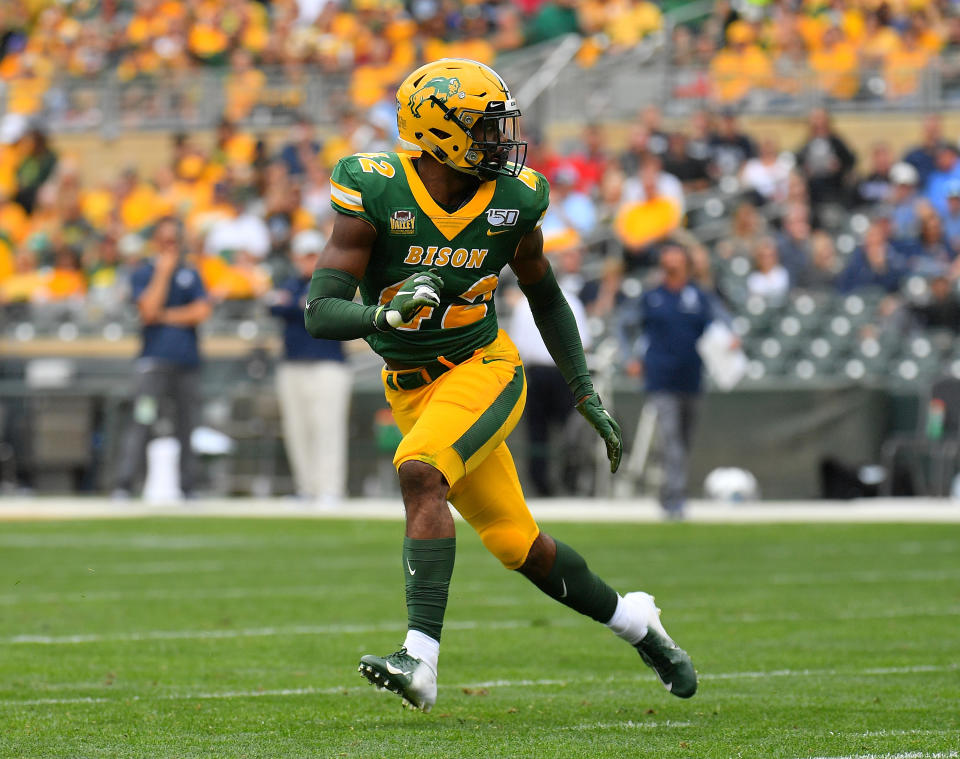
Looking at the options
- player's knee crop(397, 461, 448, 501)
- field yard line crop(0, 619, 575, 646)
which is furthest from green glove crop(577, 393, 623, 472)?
field yard line crop(0, 619, 575, 646)

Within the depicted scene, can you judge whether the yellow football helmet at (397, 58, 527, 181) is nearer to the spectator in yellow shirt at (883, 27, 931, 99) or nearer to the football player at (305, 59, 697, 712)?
the football player at (305, 59, 697, 712)

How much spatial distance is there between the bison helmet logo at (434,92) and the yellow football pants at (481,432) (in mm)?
769

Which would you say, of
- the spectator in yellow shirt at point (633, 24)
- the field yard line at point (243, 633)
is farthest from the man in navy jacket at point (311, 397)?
the spectator in yellow shirt at point (633, 24)

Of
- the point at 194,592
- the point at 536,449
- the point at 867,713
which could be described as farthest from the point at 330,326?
the point at 536,449

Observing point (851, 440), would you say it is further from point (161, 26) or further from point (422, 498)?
point (161, 26)

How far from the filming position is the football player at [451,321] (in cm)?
489

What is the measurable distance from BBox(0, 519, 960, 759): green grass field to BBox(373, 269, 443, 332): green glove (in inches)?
44.8

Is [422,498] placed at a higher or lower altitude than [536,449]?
higher

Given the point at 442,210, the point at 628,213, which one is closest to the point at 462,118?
the point at 442,210

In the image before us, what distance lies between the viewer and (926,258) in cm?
1662

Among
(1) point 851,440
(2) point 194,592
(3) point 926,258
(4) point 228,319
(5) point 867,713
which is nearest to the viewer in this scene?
(5) point 867,713

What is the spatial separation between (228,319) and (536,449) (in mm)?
4306

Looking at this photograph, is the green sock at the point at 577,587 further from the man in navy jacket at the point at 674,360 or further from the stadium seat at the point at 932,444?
the stadium seat at the point at 932,444

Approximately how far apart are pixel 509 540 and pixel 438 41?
18374 millimetres
